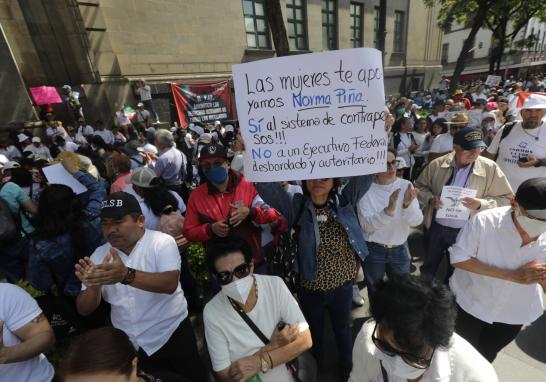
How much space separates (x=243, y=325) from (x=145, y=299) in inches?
28.3

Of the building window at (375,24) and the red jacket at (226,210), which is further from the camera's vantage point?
the building window at (375,24)

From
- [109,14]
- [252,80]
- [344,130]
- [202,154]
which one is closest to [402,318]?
[344,130]

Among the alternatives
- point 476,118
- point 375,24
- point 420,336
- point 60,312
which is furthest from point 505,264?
point 375,24

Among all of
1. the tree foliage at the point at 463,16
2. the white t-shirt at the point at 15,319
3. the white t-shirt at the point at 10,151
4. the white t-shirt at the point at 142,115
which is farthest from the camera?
the tree foliage at the point at 463,16

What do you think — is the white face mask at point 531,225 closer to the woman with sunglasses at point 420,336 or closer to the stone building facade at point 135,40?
the woman with sunglasses at point 420,336

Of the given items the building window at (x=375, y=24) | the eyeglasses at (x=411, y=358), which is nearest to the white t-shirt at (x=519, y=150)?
the eyeglasses at (x=411, y=358)

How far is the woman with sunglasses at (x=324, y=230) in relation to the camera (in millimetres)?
2078

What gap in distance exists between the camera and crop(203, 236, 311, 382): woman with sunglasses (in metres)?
1.61

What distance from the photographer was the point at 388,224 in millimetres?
2566

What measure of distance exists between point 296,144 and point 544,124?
306 centimetres

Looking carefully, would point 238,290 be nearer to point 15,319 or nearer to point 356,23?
point 15,319

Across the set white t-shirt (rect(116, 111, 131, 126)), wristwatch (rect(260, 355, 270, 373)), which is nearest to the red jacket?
wristwatch (rect(260, 355, 270, 373))

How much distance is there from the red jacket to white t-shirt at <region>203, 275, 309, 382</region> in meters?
0.78

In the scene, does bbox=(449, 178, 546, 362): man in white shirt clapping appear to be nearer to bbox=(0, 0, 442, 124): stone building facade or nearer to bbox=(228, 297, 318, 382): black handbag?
bbox=(228, 297, 318, 382): black handbag
